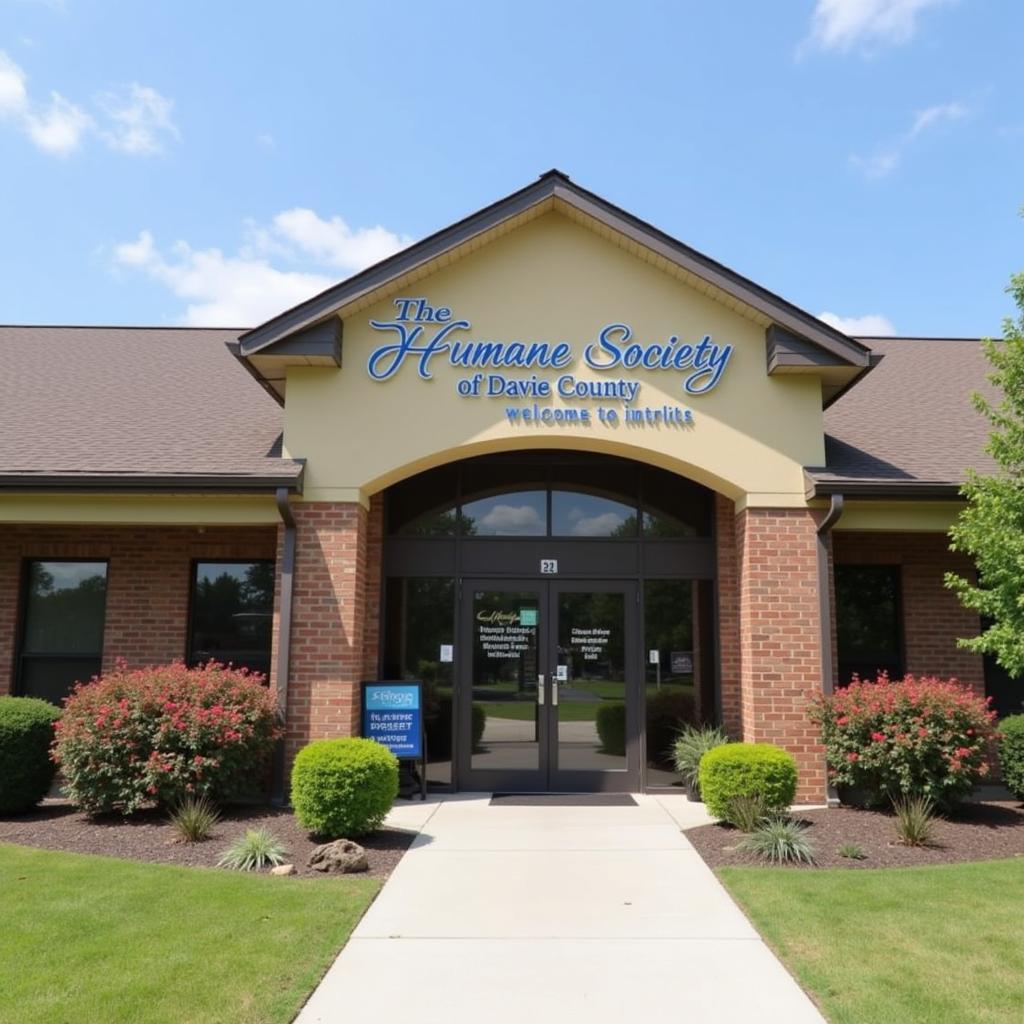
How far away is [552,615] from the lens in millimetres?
11344

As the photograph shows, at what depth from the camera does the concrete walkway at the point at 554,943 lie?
4.74 m

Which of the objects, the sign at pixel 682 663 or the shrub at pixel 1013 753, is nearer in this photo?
the shrub at pixel 1013 753

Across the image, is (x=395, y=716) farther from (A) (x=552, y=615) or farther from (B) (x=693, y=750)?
(B) (x=693, y=750)

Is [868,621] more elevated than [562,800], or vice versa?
[868,621]

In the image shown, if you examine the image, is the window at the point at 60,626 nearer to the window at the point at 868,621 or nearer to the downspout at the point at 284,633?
the downspout at the point at 284,633

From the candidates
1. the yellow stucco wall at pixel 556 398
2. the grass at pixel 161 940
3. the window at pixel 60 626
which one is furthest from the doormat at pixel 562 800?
the window at pixel 60 626

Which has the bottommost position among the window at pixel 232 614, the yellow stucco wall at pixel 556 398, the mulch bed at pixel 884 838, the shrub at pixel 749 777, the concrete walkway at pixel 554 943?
the concrete walkway at pixel 554 943

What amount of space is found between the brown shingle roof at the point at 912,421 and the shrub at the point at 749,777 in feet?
10.7

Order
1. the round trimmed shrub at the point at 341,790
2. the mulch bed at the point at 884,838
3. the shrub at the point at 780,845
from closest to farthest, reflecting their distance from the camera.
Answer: the shrub at the point at 780,845, the mulch bed at the point at 884,838, the round trimmed shrub at the point at 341,790

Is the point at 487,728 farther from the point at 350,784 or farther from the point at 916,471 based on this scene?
the point at 916,471

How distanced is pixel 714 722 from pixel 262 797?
18.3ft

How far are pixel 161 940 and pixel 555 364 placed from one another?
7293 mm

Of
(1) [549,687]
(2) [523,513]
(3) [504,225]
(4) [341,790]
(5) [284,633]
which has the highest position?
(3) [504,225]

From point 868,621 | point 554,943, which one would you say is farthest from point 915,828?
point 868,621
